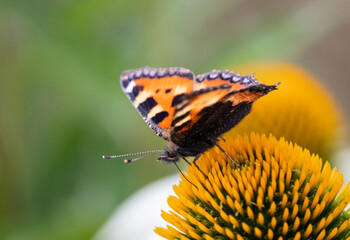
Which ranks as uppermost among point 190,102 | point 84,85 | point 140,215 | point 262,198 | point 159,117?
point 84,85

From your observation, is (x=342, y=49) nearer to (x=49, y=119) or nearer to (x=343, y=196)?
(x=49, y=119)

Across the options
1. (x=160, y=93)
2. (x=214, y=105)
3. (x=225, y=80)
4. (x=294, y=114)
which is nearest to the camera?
(x=214, y=105)

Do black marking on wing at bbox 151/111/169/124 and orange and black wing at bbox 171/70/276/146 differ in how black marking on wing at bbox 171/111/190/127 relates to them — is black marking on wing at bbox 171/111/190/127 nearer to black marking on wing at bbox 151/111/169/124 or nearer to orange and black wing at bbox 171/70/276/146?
orange and black wing at bbox 171/70/276/146

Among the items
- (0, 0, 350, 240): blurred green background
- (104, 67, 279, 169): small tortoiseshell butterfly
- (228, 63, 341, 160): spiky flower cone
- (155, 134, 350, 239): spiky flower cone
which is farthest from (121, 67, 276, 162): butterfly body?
(0, 0, 350, 240): blurred green background

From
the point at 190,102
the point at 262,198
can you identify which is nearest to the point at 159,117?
the point at 190,102

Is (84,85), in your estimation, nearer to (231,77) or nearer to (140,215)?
(140,215)

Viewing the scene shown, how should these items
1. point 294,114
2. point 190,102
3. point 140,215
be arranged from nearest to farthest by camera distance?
point 190,102, point 294,114, point 140,215
